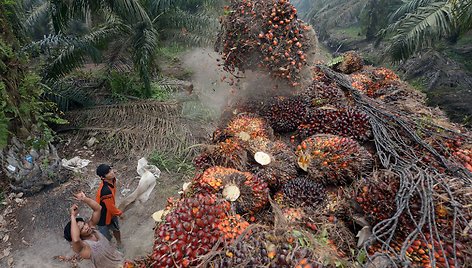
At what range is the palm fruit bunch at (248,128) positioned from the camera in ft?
11.2

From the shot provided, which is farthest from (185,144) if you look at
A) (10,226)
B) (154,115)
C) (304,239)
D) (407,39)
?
(407,39)

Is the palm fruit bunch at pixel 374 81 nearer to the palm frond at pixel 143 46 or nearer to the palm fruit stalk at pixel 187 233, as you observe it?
the palm fruit stalk at pixel 187 233

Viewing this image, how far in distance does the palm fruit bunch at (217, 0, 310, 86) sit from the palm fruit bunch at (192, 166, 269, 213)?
144 centimetres

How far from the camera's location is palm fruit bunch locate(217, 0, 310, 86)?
10.9 ft

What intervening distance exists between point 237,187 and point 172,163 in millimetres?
3775

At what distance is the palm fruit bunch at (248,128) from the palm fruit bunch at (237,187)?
0.77 metres

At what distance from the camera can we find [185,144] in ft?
20.6

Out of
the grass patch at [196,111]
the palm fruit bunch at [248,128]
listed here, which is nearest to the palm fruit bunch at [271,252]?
the palm fruit bunch at [248,128]

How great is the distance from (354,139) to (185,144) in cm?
384

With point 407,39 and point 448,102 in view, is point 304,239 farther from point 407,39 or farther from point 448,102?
point 448,102

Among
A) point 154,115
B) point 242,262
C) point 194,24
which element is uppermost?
point 242,262

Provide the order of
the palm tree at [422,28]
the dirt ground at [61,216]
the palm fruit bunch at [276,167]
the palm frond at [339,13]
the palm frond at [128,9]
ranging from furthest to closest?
the palm frond at [339,13] → the palm tree at [422,28] → the palm frond at [128,9] → the dirt ground at [61,216] → the palm fruit bunch at [276,167]

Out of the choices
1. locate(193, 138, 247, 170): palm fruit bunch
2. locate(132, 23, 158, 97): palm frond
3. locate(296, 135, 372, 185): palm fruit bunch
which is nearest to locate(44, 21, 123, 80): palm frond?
locate(132, 23, 158, 97): palm frond

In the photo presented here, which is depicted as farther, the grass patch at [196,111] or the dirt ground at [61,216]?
the grass patch at [196,111]
